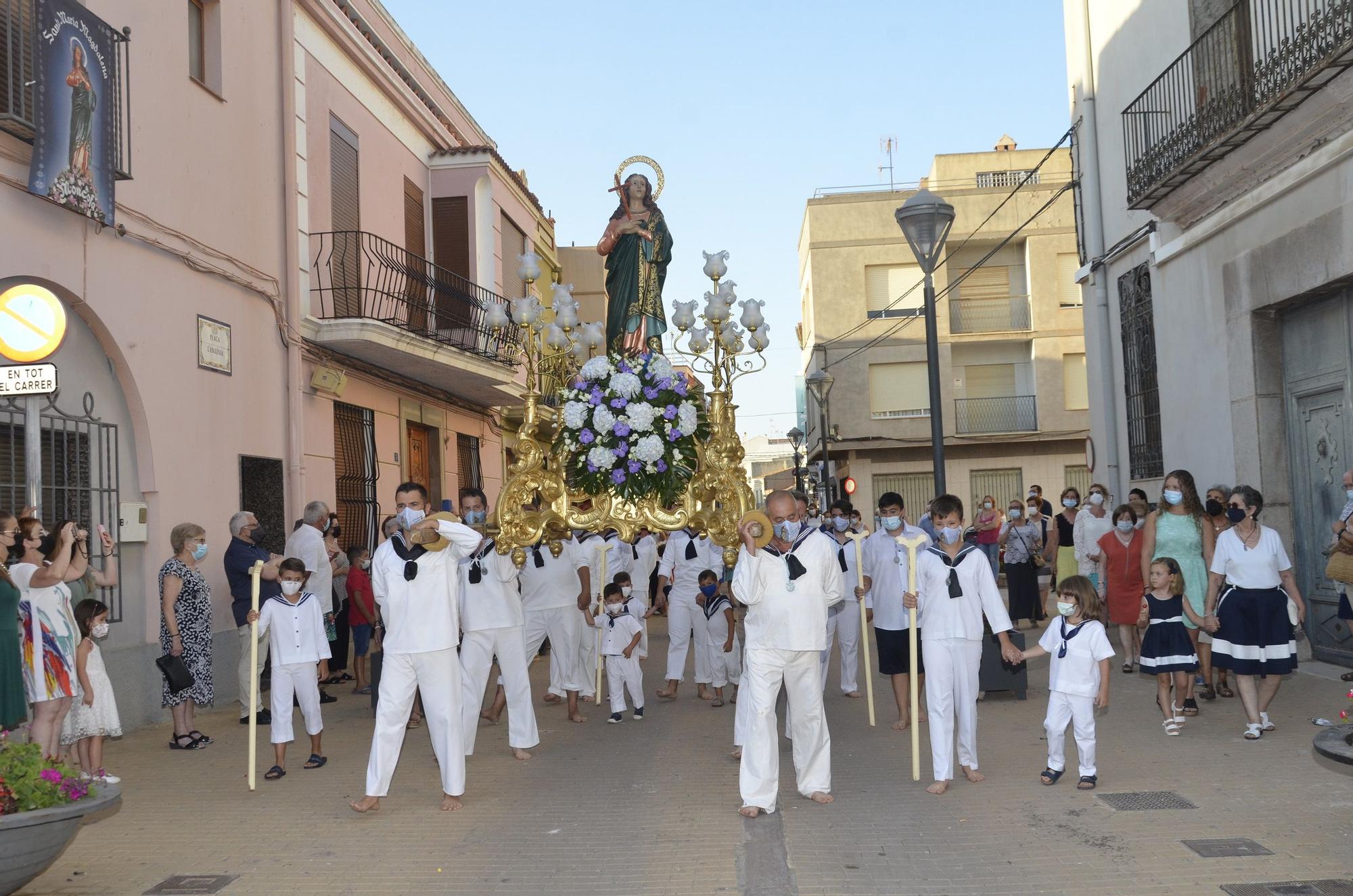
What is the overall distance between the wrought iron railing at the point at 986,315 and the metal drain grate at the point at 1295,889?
107 feet

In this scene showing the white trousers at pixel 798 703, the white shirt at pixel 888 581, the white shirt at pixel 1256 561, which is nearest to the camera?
the white trousers at pixel 798 703

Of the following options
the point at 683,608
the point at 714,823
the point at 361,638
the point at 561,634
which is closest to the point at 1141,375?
the point at 683,608

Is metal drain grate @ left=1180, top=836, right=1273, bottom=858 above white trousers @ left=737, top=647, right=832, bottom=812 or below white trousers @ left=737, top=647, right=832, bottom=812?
below

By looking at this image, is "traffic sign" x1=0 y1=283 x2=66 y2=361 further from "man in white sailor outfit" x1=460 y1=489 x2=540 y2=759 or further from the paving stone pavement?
"man in white sailor outfit" x1=460 y1=489 x2=540 y2=759

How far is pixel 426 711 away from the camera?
7969mm

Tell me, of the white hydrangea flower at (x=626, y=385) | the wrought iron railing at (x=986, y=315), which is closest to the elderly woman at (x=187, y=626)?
the white hydrangea flower at (x=626, y=385)

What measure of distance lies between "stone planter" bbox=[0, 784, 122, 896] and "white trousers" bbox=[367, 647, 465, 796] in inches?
84.4

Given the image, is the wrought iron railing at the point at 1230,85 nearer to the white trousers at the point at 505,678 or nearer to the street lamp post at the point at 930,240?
the street lamp post at the point at 930,240

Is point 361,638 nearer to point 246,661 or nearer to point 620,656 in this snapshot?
point 246,661

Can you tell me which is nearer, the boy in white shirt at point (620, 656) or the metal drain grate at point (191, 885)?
the metal drain grate at point (191, 885)

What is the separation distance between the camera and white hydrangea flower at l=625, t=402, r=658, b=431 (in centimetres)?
972

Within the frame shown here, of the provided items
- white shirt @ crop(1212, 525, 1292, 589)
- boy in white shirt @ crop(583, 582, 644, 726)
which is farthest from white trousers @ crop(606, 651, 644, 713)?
white shirt @ crop(1212, 525, 1292, 589)

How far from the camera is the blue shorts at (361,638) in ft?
43.6

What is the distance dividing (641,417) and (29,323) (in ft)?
15.0
